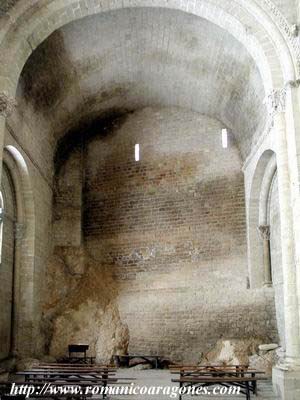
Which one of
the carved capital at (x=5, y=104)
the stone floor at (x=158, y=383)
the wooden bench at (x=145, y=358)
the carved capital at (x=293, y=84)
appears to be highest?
the carved capital at (x=293, y=84)

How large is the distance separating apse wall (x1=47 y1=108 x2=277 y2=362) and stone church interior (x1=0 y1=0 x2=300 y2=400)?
1.9 inches

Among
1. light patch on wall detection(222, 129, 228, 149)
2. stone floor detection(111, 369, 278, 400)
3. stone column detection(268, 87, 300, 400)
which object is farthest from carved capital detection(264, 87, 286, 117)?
light patch on wall detection(222, 129, 228, 149)

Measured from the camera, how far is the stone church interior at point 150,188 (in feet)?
34.7

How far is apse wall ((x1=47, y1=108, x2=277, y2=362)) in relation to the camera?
49.7ft

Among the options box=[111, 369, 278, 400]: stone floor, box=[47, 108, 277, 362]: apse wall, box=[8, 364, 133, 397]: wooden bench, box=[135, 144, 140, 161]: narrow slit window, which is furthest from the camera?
box=[135, 144, 140, 161]: narrow slit window

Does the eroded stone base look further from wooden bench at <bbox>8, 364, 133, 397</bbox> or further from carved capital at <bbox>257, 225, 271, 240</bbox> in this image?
carved capital at <bbox>257, 225, 271, 240</bbox>

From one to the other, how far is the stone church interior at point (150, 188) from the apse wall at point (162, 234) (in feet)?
0.15

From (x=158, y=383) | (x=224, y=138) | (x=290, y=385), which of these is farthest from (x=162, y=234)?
(x=290, y=385)

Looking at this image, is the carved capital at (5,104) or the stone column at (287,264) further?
the carved capital at (5,104)

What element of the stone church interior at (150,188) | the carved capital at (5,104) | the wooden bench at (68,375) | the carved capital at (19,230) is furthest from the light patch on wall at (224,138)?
the wooden bench at (68,375)

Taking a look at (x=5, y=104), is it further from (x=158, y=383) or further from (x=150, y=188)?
(x=150, y=188)

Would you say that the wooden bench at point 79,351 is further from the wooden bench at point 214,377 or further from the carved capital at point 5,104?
the carved capital at point 5,104

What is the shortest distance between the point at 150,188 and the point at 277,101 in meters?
7.61

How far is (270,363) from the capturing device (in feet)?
40.8
